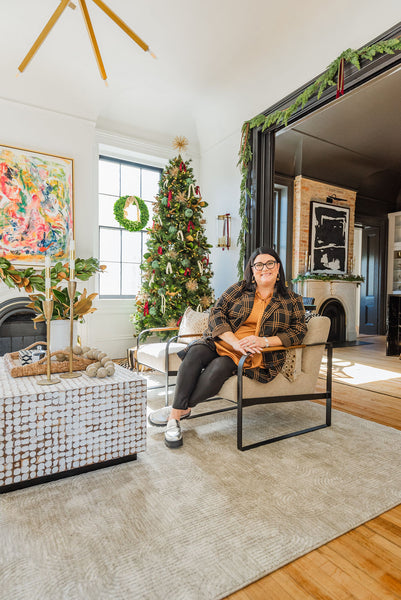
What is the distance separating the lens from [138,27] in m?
3.48

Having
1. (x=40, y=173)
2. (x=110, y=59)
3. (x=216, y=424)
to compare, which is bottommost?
(x=216, y=424)

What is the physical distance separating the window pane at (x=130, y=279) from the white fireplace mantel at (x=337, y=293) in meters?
3.12

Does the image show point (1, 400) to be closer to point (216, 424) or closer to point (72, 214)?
point (216, 424)

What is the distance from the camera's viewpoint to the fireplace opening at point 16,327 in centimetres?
390

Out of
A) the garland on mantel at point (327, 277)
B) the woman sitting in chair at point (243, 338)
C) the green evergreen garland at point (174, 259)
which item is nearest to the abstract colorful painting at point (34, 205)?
the green evergreen garland at point (174, 259)

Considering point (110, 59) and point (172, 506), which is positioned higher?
point (110, 59)

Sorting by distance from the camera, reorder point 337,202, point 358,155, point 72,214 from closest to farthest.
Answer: point 72,214, point 358,155, point 337,202

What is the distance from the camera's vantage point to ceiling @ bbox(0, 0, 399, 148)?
319 centimetres

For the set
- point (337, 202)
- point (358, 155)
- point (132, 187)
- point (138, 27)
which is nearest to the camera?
point (138, 27)

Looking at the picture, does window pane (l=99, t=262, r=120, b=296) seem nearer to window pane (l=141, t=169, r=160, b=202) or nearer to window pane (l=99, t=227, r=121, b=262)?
window pane (l=99, t=227, r=121, b=262)

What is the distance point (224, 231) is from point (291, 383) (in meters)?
2.93

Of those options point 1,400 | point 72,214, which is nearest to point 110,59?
point 72,214

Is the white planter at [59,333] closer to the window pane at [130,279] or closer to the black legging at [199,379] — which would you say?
the black legging at [199,379]

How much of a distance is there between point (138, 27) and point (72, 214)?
207cm
